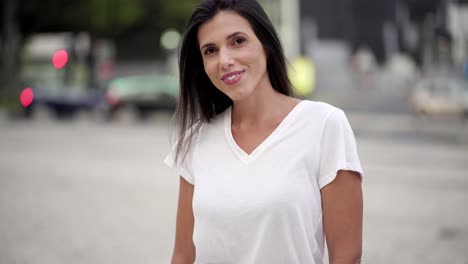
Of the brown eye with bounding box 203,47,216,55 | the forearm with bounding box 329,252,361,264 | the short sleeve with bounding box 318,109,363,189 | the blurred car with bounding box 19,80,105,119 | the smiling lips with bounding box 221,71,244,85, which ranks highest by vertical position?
the brown eye with bounding box 203,47,216,55

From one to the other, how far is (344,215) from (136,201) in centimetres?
731

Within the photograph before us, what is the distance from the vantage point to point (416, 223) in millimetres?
7852

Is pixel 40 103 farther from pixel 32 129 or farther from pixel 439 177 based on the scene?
pixel 439 177

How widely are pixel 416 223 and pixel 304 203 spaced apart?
6.01 m

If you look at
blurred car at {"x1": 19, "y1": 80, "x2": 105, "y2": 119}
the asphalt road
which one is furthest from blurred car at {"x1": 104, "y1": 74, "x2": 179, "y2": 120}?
the asphalt road

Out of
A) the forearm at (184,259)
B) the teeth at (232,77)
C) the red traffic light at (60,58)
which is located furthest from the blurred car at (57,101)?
the teeth at (232,77)

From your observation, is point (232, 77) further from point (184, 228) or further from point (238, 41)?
point (184, 228)

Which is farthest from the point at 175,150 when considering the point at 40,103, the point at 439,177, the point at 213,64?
the point at 40,103

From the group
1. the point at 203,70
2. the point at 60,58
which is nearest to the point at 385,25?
the point at 60,58

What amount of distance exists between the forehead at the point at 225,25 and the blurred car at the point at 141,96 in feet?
78.1

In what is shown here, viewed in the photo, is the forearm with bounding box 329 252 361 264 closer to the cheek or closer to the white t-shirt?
the white t-shirt

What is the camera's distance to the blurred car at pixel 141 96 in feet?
85.4

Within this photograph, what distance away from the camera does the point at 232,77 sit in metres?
2.32

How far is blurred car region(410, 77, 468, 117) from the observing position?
2473cm
